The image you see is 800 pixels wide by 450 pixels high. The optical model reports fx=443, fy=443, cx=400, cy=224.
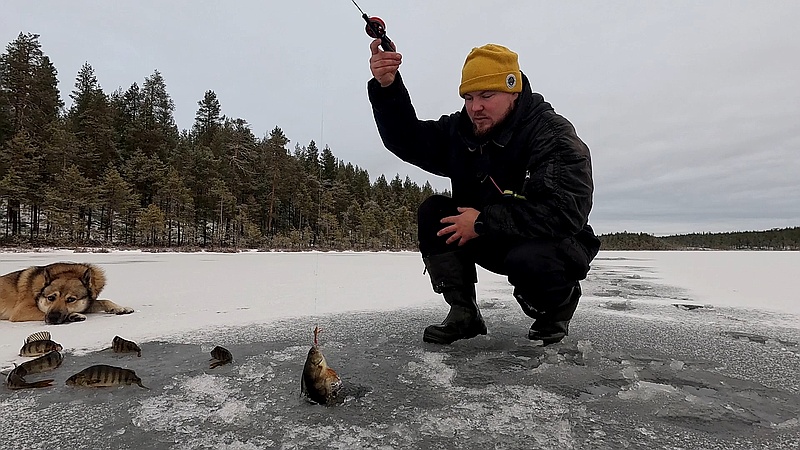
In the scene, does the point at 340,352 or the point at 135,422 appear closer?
the point at 135,422

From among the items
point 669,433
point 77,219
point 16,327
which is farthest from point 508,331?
point 77,219

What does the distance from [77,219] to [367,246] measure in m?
25.6

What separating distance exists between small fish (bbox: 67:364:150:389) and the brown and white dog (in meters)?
1.74

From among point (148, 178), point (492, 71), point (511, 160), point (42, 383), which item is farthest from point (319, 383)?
point (148, 178)

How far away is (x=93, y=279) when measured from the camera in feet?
10.9

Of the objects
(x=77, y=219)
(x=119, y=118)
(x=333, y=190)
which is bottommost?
(x=77, y=219)

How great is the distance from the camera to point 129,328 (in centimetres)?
275

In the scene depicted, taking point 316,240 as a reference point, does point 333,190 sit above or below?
above

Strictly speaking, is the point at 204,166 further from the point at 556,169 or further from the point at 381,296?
the point at 556,169

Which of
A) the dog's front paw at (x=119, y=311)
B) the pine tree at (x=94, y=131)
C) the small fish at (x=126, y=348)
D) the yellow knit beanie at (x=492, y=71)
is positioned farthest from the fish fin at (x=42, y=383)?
the pine tree at (x=94, y=131)

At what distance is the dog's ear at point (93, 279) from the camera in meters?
3.27

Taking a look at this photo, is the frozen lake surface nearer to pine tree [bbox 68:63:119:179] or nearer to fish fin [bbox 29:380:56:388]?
fish fin [bbox 29:380:56:388]

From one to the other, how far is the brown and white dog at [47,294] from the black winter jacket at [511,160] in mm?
2476

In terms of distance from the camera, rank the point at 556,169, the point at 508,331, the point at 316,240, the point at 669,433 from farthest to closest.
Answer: the point at 316,240
the point at 508,331
the point at 556,169
the point at 669,433
